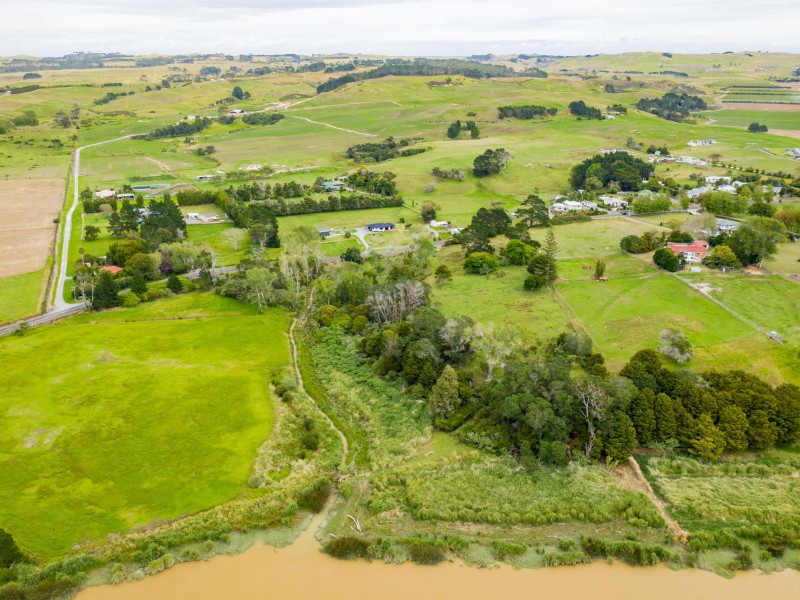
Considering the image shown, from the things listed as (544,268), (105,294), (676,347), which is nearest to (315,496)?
(676,347)

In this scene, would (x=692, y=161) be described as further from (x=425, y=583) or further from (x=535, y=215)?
(x=425, y=583)

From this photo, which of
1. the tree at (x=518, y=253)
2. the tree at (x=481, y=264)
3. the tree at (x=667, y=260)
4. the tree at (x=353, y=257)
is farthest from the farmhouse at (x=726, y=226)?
the tree at (x=353, y=257)

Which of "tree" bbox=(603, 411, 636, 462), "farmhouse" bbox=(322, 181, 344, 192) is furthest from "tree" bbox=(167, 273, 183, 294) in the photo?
"farmhouse" bbox=(322, 181, 344, 192)

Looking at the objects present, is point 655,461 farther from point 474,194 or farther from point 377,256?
point 474,194

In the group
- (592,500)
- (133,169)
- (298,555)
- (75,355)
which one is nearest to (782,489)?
(592,500)

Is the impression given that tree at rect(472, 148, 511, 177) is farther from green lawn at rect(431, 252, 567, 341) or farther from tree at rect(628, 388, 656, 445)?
tree at rect(628, 388, 656, 445)

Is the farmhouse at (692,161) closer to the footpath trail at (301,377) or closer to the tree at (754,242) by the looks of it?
the tree at (754,242)

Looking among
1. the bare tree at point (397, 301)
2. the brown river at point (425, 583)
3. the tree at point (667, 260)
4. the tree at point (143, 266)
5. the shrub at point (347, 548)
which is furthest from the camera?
the tree at point (143, 266)
